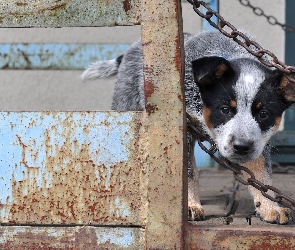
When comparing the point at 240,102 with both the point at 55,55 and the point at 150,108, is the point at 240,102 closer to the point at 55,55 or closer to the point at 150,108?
the point at 150,108

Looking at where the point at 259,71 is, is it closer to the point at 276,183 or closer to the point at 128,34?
the point at 276,183

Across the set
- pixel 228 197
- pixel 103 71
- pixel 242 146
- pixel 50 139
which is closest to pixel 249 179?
pixel 242 146

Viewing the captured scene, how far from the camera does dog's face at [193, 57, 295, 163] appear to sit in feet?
10.0

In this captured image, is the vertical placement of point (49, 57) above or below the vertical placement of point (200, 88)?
above

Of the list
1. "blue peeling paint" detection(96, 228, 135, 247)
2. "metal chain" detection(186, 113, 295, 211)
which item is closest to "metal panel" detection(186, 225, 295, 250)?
"metal chain" detection(186, 113, 295, 211)

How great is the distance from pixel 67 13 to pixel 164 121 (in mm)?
540

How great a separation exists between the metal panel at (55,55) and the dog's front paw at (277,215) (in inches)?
85.8

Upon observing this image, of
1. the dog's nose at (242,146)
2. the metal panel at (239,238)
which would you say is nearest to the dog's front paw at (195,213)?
the dog's nose at (242,146)

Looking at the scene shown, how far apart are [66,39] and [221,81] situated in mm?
2587

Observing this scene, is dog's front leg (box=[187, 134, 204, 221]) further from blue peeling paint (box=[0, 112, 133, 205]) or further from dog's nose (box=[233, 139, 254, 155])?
blue peeling paint (box=[0, 112, 133, 205])

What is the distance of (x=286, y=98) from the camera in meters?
3.25

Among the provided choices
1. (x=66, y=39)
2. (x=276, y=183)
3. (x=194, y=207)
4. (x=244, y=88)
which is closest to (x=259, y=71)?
(x=244, y=88)

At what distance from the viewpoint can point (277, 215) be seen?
3.26 meters

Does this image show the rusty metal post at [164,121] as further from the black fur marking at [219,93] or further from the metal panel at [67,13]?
the black fur marking at [219,93]
